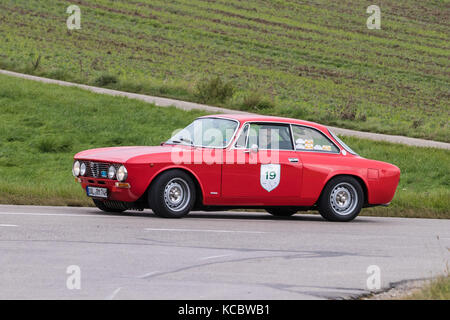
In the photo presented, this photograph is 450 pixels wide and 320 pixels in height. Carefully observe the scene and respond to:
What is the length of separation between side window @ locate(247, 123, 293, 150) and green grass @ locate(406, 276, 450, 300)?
20.2ft

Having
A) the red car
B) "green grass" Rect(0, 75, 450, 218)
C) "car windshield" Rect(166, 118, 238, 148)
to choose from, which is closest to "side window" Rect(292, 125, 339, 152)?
the red car

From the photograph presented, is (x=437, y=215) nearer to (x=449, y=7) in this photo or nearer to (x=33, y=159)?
(x=33, y=159)

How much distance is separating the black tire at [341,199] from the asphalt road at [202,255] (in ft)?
0.96

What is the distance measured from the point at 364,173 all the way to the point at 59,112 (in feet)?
54.7

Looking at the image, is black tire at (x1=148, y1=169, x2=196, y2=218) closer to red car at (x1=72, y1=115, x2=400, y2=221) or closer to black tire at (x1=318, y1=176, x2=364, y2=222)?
red car at (x1=72, y1=115, x2=400, y2=221)

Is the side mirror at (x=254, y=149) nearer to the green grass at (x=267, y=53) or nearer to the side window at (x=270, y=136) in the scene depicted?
the side window at (x=270, y=136)

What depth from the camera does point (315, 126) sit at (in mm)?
14234

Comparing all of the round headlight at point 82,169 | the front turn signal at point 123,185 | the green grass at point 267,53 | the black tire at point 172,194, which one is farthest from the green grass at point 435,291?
the green grass at point 267,53

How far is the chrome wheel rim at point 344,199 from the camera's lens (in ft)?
45.1

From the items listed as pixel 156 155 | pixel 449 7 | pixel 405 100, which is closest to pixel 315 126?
pixel 156 155

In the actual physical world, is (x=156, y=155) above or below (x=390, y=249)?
above

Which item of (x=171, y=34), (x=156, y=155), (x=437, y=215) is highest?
(x=171, y=34)

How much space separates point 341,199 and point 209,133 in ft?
7.43

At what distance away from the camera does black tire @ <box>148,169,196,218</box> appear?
12.5 metres
